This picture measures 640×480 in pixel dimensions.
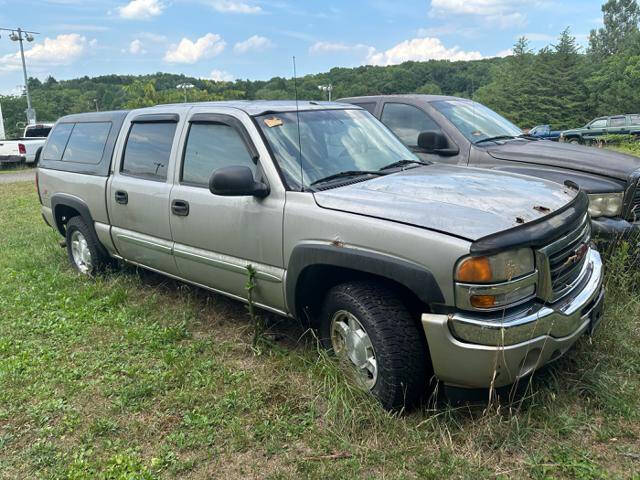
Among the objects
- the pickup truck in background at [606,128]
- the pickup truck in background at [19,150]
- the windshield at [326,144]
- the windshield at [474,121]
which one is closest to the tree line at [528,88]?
the pickup truck in background at [606,128]

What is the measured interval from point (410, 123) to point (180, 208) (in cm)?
300

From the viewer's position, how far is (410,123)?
19.4 ft

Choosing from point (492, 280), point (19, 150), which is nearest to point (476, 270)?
point (492, 280)

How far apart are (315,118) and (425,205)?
1.45m

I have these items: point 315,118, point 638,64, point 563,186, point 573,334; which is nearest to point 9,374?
point 315,118

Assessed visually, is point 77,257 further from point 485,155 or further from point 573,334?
point 573,334

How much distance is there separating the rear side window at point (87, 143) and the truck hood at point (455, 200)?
9.77 feet

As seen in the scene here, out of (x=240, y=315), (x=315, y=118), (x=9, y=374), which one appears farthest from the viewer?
(x=240, y=315)

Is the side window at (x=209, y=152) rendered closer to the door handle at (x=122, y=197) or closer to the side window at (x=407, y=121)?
the door handle at (x=122, y=197)

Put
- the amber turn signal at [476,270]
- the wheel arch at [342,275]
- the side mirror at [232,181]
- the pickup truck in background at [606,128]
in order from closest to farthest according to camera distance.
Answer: the amber turn signal at [476,270], the wheel arch at [342,275], the side mirror at [232,181], the pickup truck in background at [606,128]

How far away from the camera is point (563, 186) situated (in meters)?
3.42

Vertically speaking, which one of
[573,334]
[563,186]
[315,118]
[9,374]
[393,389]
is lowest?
[9,374]

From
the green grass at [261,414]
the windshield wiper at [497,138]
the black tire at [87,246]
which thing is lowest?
the green grass at [261,414]

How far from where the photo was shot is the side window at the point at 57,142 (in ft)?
19.1
